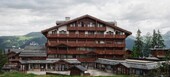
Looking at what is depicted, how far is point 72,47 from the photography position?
79625mm

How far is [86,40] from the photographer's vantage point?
80.2 metres

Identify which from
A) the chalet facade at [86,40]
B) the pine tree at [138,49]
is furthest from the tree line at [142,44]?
the chalet facade at [86,40]

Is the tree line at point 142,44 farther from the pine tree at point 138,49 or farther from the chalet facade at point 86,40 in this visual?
the chalet facade at point 86,40

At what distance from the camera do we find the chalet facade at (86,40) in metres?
78.8

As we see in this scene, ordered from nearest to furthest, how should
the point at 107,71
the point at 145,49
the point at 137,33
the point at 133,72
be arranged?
the point at 133,72 → the point at 107,71 → the point at 137,33 → the point at 145,49

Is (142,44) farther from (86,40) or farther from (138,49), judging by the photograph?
(86,40)

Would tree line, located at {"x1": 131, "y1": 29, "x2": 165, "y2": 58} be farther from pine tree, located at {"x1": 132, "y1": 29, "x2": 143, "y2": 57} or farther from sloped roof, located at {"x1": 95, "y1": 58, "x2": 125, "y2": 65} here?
sloped roof, located at {"x1": 95, "y1": 58, "x2": 125, "y2": 65}

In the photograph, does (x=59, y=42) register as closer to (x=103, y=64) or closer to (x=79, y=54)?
(x=79, y=54)

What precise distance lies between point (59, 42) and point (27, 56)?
9.23 m

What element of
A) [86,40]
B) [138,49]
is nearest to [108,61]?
[86,40]

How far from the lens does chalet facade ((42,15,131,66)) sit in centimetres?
7881

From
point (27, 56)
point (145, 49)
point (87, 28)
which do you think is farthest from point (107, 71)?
point (145, 49)

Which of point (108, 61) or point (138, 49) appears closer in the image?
point (108, 61)

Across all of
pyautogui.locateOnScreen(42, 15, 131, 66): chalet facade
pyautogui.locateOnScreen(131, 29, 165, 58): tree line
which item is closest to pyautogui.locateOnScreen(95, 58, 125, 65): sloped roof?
pyautogui.locateOnScreen(42, 15, 131, 66): chalet facade
